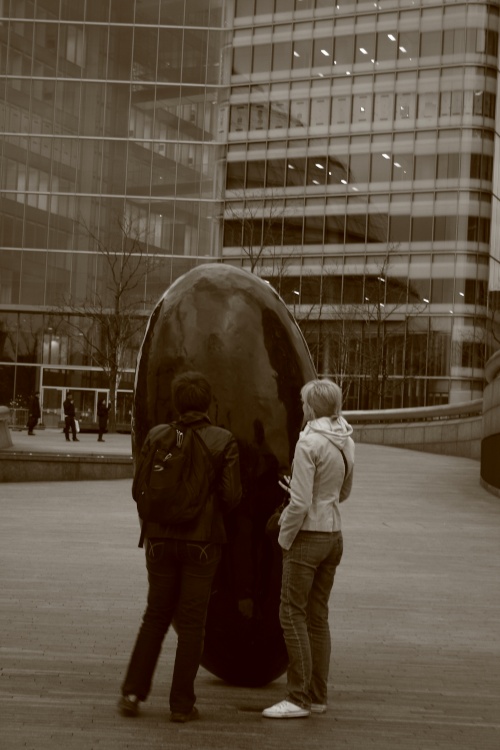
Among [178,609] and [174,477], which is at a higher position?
[174,477]

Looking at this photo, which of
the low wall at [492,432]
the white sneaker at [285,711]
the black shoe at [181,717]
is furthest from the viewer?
the low wall at [492,432]

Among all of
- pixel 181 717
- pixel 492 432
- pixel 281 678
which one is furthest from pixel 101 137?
pixel 181 717

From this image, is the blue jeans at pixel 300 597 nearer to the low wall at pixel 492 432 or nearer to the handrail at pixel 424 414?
the low wall at pixel 492 432

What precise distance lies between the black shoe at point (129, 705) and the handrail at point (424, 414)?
25.5 meters

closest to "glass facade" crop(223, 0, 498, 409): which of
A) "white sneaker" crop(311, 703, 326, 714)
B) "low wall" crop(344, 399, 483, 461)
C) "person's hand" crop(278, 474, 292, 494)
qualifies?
"low wall" crop(344, 399, 483, 461)

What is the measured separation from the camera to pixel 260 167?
2427 inches

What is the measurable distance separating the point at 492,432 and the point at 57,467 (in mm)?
7423

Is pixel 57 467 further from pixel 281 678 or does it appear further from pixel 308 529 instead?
pixel 308 529

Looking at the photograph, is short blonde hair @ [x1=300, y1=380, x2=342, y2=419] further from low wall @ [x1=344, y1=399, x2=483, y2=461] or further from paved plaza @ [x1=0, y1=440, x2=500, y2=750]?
low wall @ [x1=344, y1=399, x2=483, y2=461]

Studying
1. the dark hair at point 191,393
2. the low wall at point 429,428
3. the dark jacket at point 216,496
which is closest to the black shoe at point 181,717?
the dark jacket at point 216,496

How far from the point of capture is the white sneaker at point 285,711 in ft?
16.9

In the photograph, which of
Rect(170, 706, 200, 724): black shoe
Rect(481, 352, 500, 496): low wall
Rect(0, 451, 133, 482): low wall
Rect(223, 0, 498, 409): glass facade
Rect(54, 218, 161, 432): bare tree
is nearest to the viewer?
Rect(170, 706, 200, 724): black shoe

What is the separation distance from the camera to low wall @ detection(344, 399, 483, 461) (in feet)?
105

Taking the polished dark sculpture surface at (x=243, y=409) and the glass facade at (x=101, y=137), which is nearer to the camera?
the polished dark sculpture surface at (x=243, y=409)
